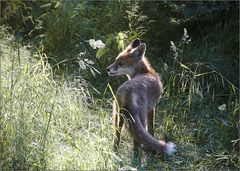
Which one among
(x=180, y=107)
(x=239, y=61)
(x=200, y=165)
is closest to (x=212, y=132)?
(x=180, y=107)

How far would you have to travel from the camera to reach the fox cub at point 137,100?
213 inches

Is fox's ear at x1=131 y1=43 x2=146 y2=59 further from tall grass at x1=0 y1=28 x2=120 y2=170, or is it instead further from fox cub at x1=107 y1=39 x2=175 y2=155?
tall grass at x1=0 y1=28 x2=120 y2=170

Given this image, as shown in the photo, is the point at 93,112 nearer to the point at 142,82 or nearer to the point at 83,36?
the point at 142,82

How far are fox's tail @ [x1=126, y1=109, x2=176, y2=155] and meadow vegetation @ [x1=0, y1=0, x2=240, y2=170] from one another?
297mm

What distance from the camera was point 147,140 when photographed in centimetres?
534

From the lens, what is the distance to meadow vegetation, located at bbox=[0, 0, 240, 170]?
5.18 meters

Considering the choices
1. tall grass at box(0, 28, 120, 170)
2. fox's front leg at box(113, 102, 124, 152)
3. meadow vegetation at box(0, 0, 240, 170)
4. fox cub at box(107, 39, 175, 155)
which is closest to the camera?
tall grass at box(0, 28, 120, 170)

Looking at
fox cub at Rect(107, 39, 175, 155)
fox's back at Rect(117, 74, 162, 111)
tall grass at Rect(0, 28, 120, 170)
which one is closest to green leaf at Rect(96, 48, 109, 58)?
fox cub at Rect(107, 39, 175, 155)

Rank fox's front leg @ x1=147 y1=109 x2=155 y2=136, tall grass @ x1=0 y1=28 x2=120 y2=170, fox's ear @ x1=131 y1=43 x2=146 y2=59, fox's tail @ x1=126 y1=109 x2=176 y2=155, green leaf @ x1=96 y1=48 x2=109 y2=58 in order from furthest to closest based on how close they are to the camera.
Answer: green leaf @ x1=96 y1=48 x2=109 y2=58, fox's ear @ x1=131 y1=43 x2=146 y2=59, fox's front leg @ x1=147 y1=109 x2=155 y2=136, fox's tail @ x1=126 y1=109 x2=176 y2=155, tall grass @ x1=0 y1=28 x2=120 y2=170

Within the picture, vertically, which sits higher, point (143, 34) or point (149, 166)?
point (143, 34)

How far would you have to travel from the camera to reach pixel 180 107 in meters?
7.16

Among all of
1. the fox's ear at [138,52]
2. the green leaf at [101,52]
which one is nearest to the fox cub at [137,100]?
the fox's ear at [138,52]

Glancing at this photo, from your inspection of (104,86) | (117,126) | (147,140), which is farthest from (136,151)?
(104,86)

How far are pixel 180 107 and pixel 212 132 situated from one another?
2.16ft
